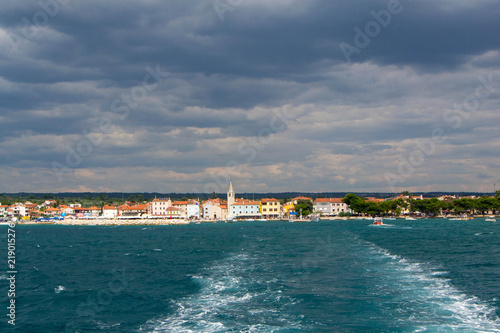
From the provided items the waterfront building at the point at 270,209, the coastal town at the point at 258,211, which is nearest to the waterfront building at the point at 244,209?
the coastal town at the point at 258,211

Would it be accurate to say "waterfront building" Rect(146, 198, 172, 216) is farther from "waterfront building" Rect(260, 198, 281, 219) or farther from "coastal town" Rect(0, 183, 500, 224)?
"waterfront building" Rect(260, 198, 281, 219)

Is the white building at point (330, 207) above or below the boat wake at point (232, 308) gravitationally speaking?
above

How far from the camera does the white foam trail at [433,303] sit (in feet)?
58.6

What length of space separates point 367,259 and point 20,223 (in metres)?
169

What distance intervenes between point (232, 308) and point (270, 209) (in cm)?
15869

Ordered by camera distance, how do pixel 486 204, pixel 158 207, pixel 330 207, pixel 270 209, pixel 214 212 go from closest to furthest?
pixel 486 204, pixel 214 212, pixel 330 207, pixel 270 209, pixel 158 207

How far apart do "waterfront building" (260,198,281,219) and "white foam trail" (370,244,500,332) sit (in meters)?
147

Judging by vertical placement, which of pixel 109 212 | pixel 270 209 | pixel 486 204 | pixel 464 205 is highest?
pixel 486 204

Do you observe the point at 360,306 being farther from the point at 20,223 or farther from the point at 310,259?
the point at 20,223

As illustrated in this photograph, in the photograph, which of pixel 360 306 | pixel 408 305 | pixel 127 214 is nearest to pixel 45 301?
pixel 360 306

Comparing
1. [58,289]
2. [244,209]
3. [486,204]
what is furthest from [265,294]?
[244,209]

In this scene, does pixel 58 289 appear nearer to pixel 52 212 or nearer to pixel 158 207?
pixel 158 207

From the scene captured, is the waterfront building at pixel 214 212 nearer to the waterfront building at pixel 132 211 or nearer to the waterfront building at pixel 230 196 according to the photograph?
Answer: the waterfront building at pixel 230 196

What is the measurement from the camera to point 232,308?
21.6 m
